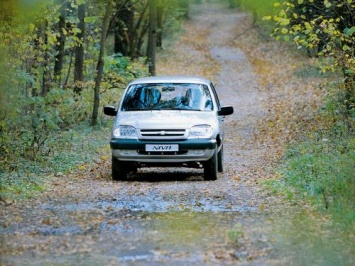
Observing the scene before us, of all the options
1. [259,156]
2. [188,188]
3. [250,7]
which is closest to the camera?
[250,7]

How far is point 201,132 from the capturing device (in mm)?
14344

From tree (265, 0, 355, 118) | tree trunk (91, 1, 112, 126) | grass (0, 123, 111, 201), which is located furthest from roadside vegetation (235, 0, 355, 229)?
tree trunk (91, 1, 112, 126)

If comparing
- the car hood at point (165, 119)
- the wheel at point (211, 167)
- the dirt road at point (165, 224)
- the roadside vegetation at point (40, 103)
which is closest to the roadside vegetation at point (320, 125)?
the dirt road at point (165, 224)

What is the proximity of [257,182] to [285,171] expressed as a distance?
1.07m

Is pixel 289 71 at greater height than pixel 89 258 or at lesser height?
lesser

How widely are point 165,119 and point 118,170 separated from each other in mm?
1235

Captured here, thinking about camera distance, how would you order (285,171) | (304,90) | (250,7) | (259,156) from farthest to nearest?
(304,90) < (259,156) < (285,171) < (250,7)

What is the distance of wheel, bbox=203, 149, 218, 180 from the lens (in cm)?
1445

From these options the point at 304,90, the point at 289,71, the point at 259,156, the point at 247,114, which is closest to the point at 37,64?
the point at 259,156

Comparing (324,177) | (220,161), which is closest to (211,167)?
(220,161)

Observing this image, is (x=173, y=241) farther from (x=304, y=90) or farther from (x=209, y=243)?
(x=304, y=90)

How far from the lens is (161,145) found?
558 inches

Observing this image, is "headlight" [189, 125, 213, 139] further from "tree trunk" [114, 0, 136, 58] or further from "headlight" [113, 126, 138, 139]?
"tree trunk" [114, 0, 136, 58]

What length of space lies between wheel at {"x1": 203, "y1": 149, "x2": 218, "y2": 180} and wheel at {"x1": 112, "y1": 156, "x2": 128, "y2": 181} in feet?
4.67
